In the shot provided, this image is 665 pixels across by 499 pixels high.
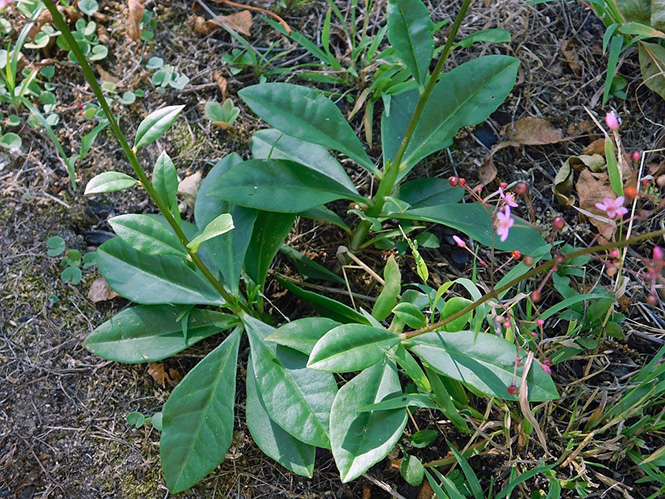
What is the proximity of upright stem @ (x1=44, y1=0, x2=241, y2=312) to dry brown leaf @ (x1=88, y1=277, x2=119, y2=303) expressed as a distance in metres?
0.51

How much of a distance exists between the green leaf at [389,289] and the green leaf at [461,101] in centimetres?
43

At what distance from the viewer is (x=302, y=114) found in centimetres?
200

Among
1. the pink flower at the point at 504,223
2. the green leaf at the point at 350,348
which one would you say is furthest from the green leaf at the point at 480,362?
the pink flower at the point at 504,223

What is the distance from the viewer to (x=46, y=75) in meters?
2.52

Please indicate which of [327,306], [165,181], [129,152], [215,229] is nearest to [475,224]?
[327,306]

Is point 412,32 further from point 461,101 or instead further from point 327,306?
point 327,306

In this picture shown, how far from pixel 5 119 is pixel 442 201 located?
1899 mm

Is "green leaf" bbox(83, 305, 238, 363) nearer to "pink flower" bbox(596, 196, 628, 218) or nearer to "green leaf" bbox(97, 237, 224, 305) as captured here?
"green leaf" bbox(97, 237, 224, 305)

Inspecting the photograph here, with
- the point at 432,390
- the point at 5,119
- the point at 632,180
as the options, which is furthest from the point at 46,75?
the point at 632,180

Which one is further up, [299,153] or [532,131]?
[299,153]

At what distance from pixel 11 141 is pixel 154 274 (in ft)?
3.30

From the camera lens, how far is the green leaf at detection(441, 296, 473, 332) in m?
1.70

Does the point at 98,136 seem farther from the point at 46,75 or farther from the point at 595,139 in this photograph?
the point at 595,139

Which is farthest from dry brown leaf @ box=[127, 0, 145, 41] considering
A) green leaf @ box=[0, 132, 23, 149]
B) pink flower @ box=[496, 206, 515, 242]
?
pink flower @ box=[496, 206, 515, 242]
